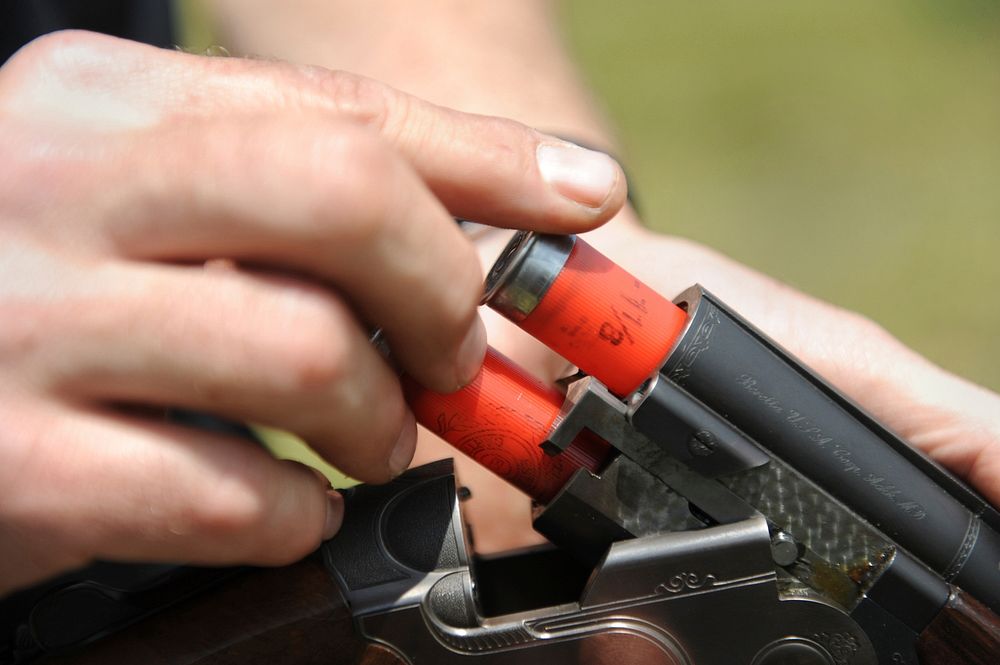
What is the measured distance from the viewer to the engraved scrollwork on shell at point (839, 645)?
141 centimetres

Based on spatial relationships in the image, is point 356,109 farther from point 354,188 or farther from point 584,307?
point 584,307

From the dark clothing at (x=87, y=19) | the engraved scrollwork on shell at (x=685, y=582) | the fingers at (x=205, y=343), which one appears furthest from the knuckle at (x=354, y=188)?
the dark clothing at (x=87, y=19)

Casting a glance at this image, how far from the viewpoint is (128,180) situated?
1044 mm

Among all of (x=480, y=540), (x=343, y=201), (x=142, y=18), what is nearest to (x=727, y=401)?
(x=343, y=201)

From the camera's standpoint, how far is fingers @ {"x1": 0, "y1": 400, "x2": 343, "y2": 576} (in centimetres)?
111

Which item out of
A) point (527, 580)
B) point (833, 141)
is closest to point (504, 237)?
point (527, 580)

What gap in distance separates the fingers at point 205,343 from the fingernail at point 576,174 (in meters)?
0.34

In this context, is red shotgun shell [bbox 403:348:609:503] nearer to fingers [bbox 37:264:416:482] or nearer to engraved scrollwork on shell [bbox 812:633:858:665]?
fingers [bbox 37:264:416:482]

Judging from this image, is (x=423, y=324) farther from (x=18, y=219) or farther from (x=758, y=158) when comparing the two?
(x=758, y=158)

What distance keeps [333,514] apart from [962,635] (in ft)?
3.22

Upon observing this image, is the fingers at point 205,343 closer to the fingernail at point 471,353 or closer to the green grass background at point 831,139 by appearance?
the fingernail at point 471,353

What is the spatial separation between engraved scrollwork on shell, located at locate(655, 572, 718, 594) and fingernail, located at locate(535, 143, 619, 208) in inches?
22.2

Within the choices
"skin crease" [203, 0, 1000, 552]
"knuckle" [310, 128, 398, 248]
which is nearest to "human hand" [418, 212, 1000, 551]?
"skin crease" [203, 0, 1000, 552]

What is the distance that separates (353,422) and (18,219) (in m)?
0.46
